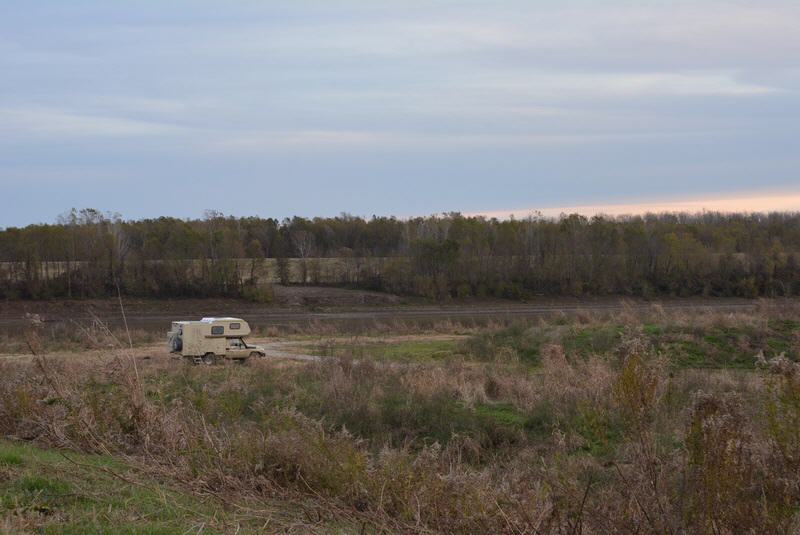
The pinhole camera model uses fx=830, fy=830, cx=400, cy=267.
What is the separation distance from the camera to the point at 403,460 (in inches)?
371

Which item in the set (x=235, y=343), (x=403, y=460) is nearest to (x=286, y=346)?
(x=235, y=343)

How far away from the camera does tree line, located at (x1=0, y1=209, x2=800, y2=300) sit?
73.4 metres

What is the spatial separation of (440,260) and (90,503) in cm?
7285

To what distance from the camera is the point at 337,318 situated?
64000 mm

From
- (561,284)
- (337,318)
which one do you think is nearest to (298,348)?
(337,318)

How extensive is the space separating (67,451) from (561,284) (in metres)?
73.5

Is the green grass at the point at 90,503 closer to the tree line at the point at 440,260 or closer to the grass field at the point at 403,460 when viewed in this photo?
the grass field at the point at 403,460

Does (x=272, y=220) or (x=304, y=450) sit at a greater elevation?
(x=272, y=220)

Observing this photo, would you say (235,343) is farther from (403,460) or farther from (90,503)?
(90,503)

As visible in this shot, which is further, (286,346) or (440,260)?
(440,260)

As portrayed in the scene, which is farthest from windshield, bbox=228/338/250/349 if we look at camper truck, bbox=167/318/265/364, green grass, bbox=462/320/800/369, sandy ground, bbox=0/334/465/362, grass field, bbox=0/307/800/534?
grass field, bbox=0/307/800/534

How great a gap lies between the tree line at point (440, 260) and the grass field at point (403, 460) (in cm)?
Result: 5759

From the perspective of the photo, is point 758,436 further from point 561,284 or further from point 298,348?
point 561,284

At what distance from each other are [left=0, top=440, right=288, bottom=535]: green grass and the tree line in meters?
62.9
